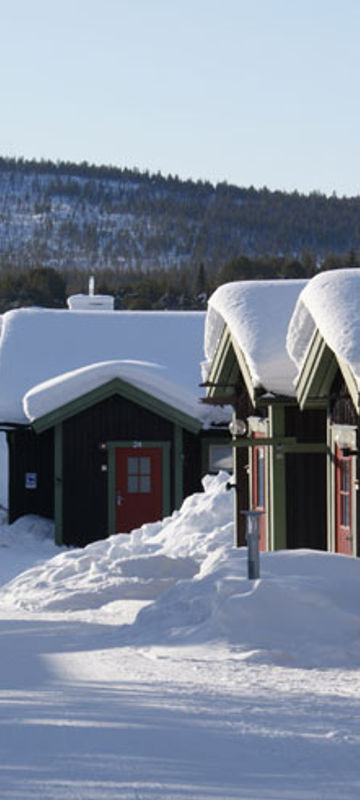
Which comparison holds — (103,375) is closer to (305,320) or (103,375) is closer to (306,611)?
(305,320)

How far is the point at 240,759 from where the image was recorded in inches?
292

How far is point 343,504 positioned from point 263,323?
9.30 ft

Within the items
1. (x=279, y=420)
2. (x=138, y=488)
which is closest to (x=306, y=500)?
(x=279, y=420)

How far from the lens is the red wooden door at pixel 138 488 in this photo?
2741 centimetres

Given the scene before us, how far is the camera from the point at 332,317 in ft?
50.0

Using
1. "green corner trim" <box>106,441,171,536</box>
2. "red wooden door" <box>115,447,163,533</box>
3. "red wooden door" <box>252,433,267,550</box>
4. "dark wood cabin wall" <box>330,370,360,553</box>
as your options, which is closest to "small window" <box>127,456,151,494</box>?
"red wooden door" <box>115,447,163,533</box>

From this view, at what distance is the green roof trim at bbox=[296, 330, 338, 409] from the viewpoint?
1677 centimetres

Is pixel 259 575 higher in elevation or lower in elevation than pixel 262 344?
lower

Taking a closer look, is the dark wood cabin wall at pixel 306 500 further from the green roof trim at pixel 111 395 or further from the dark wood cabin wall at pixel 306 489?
the green roof trim at pixel 111 395

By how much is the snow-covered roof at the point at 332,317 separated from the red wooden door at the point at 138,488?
10255mm

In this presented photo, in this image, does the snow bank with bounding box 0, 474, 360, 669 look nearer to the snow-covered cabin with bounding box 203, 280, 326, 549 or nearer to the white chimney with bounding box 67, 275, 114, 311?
the snow-covered cabin with bounding box 203, 280, 326, 549

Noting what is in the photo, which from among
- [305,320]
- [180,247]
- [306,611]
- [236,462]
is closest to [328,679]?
[306,611]

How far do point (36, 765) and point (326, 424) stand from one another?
1205 centimetres

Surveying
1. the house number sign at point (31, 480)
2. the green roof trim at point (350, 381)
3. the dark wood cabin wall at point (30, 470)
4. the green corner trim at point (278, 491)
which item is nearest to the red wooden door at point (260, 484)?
the green corner trim at point (278, 491)
